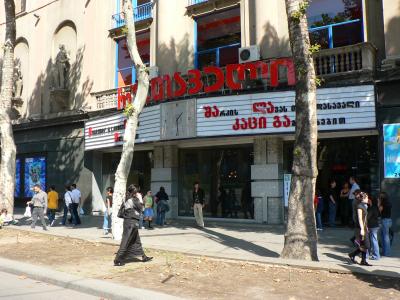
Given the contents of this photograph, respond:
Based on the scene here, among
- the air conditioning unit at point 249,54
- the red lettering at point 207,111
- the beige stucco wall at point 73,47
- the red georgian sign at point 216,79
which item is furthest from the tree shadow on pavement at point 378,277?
the beige stucco wall at point 73,47

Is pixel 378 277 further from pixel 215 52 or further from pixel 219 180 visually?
pixel 215 52

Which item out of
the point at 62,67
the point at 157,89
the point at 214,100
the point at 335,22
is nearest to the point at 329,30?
the point at 335,22

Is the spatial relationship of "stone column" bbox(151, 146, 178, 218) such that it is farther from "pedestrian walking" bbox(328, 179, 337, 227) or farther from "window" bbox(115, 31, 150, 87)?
"pedestrian walking" bbox(328, 179, 337, 227)

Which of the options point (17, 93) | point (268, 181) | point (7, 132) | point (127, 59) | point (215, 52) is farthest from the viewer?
point (17, 93)

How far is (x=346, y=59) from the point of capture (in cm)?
1525

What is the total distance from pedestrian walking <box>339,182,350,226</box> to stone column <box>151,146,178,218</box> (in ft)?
23.0

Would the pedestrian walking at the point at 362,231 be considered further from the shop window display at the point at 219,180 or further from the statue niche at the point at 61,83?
the statue niche at the point at 61,83

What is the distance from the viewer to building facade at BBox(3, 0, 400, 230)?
14.8 m

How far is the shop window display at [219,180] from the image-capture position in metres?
18.0

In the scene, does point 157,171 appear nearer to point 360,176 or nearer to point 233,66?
point 233,66

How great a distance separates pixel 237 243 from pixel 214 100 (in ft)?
19.4

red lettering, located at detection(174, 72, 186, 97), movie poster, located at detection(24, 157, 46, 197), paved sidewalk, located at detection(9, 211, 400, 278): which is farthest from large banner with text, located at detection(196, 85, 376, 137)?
movie poster, located at detection(24, 157, 46, 197)

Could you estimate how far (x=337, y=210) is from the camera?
1608 cm

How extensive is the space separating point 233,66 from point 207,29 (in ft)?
13.3
